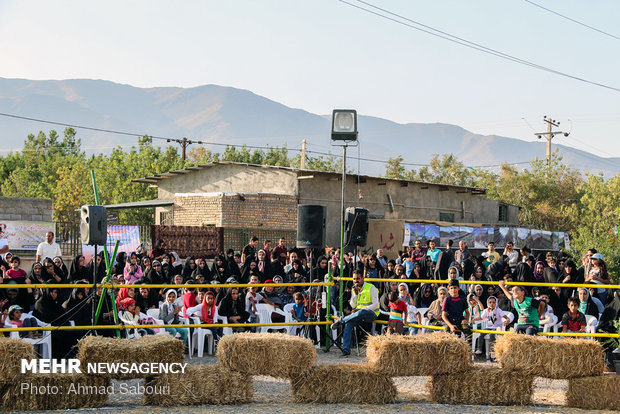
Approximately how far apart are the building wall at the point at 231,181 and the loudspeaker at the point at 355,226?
1519 centimetres

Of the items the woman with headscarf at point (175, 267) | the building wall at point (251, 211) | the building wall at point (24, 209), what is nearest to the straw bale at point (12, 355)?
the woman with headscarf at point (175, 267)

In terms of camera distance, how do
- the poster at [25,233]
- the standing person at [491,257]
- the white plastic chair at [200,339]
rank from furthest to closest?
the poster at [25,233] → the standing person at [491,257] → the white plastic chair at [200,339]

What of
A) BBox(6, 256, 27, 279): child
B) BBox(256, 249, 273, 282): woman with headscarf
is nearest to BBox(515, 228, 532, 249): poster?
BBox(256, 249, 273, 282): woman with headscarf

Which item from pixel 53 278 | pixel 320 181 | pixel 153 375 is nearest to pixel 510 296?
pixel 153 375

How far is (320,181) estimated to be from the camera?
93.3ft

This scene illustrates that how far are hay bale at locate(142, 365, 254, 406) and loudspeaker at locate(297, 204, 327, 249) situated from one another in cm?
485

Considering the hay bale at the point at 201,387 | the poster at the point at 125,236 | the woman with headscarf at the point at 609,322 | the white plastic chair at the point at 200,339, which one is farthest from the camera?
the poster at the point at 125,236

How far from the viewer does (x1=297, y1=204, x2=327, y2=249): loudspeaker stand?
1284 centimetres

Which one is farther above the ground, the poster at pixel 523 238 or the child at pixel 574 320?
the poster at pixel 523 238

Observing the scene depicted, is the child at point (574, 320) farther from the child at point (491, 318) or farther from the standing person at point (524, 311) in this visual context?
the child at point (491, 318)

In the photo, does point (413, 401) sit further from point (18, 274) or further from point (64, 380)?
point (18, 274)

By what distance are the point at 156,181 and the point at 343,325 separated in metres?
22.7

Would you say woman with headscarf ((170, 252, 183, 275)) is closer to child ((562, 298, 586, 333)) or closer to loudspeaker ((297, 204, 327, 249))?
loudspeaker ((297, 204, 327, 249))

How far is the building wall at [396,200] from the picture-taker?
28453 millimetres
